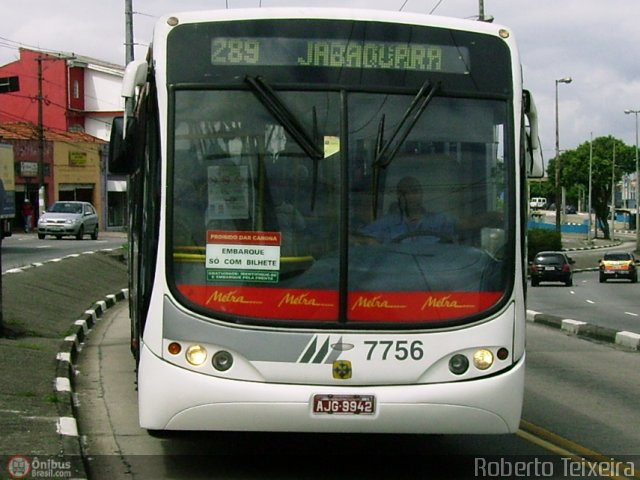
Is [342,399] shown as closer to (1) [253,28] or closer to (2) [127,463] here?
(2) [127,463]

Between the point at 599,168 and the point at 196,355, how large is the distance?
384 feet

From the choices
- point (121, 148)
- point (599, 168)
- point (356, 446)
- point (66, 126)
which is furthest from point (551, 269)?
point (599, 168)

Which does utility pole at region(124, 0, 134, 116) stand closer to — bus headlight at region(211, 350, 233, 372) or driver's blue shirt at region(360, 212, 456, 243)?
driver's blue shirt at region(360, 212, 456, 243)

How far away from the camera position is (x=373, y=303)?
22.8 ft

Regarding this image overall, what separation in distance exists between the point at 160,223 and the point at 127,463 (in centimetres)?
185

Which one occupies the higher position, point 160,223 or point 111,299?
point 160,223

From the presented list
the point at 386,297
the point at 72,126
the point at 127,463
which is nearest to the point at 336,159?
the point at 386,297

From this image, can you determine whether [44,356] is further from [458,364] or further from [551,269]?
[551,269]

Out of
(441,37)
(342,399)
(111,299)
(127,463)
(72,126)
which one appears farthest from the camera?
(72,126)

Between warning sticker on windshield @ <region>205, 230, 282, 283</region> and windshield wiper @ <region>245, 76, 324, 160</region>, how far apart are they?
0.56m

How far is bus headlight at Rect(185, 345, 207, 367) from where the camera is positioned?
269 inches

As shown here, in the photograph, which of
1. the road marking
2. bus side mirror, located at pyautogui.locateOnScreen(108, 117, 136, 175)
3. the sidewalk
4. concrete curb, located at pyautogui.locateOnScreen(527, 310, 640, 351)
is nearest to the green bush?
the sidewalk

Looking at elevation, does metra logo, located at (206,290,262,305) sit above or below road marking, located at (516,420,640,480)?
above

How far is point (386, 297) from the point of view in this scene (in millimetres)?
6957
